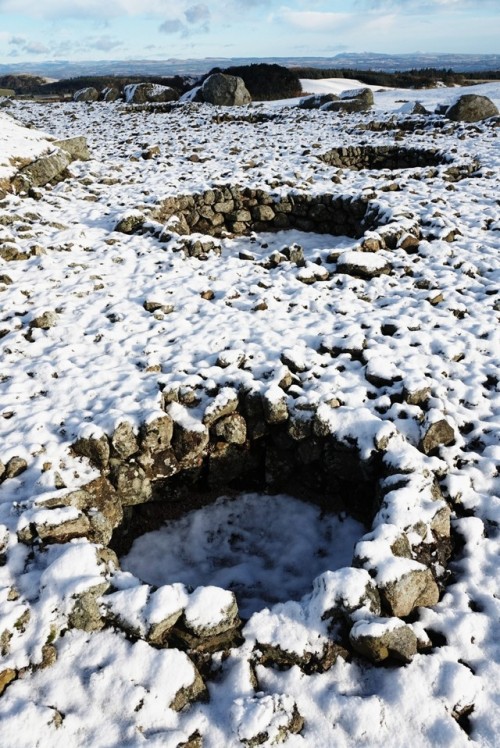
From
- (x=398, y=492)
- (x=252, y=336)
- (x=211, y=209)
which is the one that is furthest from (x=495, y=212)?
(x=398, y=492)

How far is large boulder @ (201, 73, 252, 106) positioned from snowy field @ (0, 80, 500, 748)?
2104 cm

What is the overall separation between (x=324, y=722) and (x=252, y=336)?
5101 millimetres

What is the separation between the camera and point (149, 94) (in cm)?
3497

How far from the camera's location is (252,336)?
7641mm

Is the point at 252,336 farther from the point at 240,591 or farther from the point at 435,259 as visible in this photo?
the point at 435,259

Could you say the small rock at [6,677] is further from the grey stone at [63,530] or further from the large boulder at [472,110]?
the large boulder at [472,110]

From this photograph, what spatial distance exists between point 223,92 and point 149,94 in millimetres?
6251

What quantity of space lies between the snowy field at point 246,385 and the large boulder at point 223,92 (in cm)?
2104

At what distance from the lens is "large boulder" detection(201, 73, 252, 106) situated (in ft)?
105

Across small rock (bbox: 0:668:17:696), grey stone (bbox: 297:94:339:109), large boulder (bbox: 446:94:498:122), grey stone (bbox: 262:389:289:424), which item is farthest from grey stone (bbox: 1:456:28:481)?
grey stone (bbox: 297:94:339:109)

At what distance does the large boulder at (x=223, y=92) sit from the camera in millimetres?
31953

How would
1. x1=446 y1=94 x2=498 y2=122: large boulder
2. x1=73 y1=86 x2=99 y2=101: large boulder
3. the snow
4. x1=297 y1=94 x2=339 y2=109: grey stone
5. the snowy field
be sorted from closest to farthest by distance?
1. the snowy field
2. the snow
3. x1=446 y1=94 x2=498 y2=122: large boulder
4. x1=297 y1=94 x2=339 y2=109: grey stone
5. x1=73 y1=86 x2=99 y2=101: large boulder

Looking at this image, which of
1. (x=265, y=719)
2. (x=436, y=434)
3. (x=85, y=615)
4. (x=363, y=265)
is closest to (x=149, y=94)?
(x=363, y=265)

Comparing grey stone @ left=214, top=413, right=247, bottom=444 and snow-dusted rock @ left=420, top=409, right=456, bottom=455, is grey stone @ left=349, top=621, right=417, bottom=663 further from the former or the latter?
grey stone @ left=214, top=413, right=247, bottom=444
